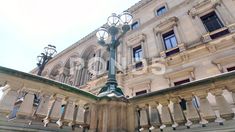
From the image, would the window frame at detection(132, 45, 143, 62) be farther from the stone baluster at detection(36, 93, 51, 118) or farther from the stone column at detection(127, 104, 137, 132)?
the stone baluster at detection(36, 93, 51, 118)

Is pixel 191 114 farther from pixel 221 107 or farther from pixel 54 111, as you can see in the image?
pixel 54 111

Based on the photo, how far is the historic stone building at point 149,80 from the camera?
2.62 meters

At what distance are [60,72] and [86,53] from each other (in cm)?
412

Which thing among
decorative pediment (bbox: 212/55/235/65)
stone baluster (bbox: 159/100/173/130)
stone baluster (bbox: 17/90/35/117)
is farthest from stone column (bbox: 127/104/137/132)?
decorative pediment (bbox: 212/55/235/65)

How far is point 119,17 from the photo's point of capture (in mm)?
5867

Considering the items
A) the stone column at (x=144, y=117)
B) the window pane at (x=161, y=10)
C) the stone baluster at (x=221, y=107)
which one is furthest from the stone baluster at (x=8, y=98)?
the window pane at (x=161, y=10)

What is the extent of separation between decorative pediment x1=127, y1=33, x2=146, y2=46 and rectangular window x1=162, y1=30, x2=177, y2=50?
5.66 ft

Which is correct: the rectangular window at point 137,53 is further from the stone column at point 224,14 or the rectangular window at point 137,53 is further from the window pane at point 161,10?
the stone column at point 224,14

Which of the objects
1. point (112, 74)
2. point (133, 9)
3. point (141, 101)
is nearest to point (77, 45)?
point (133, 9)

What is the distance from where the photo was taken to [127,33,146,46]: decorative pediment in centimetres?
Answer: 1358

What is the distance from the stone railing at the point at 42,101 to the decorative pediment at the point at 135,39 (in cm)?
1097

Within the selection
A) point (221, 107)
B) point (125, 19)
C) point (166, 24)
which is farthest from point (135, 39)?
point (221, 107)

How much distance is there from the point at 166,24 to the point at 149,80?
475 centimetres

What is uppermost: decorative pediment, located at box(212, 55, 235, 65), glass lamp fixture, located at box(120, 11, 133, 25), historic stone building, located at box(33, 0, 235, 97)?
historic stone building, located at box(33, 0, 235, 97)
